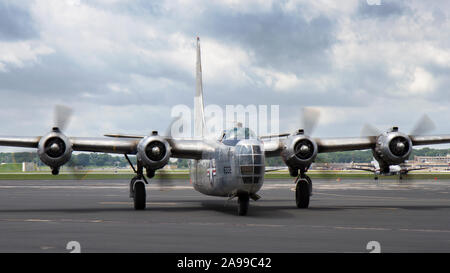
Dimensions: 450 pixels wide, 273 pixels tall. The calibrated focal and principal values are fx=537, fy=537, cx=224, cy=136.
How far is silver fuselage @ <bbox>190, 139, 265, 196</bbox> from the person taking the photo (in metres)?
20.2

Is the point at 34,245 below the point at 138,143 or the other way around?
below

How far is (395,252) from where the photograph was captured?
11.7 m

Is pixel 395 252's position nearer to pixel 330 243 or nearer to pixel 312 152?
pixel 330 243

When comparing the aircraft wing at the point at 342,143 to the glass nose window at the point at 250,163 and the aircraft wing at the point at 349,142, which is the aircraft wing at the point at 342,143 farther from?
the glass nose window at the point at 250,163

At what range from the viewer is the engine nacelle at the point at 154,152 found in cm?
2347

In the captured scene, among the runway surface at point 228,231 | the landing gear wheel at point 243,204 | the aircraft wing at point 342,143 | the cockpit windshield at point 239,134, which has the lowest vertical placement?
the runway surface at point 228,231

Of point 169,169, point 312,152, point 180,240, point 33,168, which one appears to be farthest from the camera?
point 33,168

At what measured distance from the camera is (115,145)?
2519cm

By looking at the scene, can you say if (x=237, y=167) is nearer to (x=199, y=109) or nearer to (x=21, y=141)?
(x=21, y=141)

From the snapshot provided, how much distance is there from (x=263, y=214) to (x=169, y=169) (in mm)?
6416

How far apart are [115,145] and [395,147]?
42.5ft

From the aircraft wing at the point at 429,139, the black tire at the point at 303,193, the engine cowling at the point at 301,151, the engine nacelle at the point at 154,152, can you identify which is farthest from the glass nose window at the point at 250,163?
the aircraft wing at the point at 429,139

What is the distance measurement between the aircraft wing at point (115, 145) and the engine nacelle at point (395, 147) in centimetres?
810
